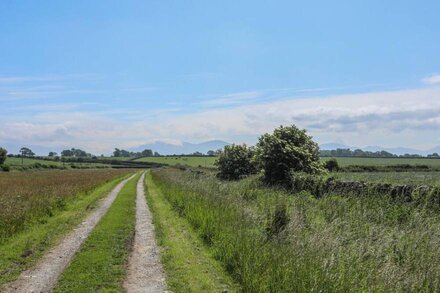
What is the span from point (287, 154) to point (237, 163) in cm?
1889

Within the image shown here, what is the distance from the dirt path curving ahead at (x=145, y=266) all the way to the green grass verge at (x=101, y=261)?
0.23 meters

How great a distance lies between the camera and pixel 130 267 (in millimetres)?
11297

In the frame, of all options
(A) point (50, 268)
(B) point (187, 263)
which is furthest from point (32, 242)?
(B) point (187, 263)

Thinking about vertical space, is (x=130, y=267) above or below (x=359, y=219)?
below

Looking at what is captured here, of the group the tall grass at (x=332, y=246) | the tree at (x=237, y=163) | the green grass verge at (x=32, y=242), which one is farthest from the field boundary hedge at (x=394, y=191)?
the tree at (x=237, y=163)

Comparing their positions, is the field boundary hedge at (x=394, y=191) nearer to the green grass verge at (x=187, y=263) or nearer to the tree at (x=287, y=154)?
the green grass verge at (x=187, y=263)

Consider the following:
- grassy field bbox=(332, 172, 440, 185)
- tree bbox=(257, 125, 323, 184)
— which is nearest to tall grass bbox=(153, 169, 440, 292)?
grassy field bbox=(332, 172, 440, 185)

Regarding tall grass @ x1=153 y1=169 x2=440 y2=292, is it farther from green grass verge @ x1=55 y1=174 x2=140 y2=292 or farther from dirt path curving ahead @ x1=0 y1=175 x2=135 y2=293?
dirt path curving ahead @ x1=0 y1=175 x2=135 y2=293

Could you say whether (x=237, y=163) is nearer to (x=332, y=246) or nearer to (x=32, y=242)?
(x=32, y=242)

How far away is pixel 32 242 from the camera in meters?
14.4

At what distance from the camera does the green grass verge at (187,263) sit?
966 centimetres

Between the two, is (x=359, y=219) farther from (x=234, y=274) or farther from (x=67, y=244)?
(x=67, y=244)

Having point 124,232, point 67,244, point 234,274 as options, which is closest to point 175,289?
point 234,274

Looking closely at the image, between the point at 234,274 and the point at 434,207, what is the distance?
6539 mm
